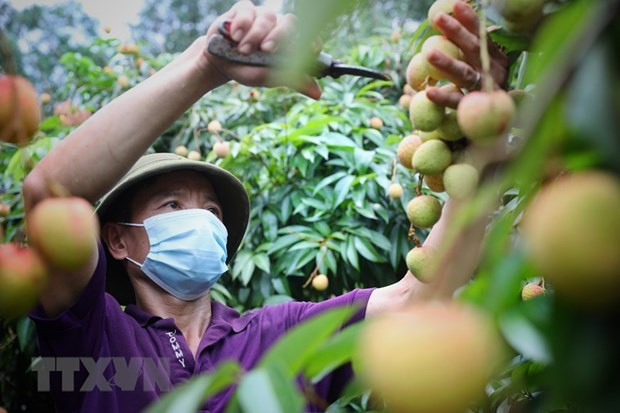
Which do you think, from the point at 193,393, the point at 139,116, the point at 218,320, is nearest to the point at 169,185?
the point at 218,320

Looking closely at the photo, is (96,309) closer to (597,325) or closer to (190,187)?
(190,187)

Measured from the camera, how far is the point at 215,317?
1585 mm

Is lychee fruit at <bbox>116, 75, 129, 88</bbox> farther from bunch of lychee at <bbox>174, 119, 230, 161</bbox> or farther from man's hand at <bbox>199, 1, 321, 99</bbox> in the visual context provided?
man's hand at <bbox>199, 1, 321, 99</bbox>

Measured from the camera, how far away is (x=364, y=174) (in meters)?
2.43

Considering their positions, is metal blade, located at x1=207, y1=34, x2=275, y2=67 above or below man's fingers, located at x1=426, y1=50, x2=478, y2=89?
below

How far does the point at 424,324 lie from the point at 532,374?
0.42 metres

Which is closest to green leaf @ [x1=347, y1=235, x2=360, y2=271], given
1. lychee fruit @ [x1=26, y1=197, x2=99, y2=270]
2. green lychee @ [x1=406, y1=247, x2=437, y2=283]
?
green lychee @ [x1=406, y1=247, x2=437, y2=283]

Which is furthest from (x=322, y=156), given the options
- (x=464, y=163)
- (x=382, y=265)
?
(x=464, y=163)

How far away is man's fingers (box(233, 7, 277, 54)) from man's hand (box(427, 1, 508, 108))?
34cm

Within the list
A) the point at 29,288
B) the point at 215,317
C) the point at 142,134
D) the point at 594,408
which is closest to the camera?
the point at 594,408

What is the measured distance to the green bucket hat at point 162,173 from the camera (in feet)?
4.98

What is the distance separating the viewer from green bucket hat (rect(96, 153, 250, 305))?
152 cm

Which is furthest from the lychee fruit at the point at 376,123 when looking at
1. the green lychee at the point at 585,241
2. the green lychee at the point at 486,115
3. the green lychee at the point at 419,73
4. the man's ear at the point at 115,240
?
the green lychee at the point at 585,241

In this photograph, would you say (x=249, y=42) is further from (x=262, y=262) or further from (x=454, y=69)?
(x=262, y=262)
